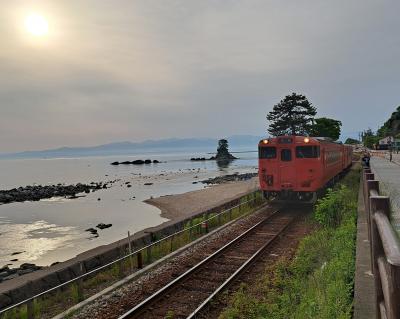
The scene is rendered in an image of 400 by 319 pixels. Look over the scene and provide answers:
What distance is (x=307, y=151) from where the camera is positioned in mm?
19656

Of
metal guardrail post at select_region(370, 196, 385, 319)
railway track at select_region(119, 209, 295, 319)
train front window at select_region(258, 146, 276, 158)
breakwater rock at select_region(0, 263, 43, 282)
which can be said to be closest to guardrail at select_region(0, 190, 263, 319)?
railway track at select_region(119, 209, 295, 319)

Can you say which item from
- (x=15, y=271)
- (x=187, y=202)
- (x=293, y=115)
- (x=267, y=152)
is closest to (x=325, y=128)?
(x=293, y=115)

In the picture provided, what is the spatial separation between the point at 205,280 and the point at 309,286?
3370 millimetres

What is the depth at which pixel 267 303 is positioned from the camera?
874 centimetres

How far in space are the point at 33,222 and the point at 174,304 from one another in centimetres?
3250

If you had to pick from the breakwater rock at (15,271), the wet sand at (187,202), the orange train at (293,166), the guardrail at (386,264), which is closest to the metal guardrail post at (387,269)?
the guardrail at (386,264)

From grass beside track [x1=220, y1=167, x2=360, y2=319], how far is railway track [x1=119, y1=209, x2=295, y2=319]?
805 millimetres

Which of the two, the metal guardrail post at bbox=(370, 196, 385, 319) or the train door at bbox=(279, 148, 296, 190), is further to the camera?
the train door at bbox=(279, 148, 296, 190)

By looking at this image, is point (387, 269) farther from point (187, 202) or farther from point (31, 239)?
point (187, 202)

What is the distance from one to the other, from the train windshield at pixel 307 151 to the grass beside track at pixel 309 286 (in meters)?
6.77

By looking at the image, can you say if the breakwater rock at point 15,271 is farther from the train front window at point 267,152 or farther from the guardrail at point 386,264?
the guardrail at point 386,264

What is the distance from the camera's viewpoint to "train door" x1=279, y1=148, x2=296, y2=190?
19812mm

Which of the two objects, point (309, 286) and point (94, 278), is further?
point (94, 278)

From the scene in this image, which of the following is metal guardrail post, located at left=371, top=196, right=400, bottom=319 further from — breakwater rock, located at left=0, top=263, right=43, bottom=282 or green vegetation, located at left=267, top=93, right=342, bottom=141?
green vegetation, located at left=267, top=93, right=342, bottom=141
